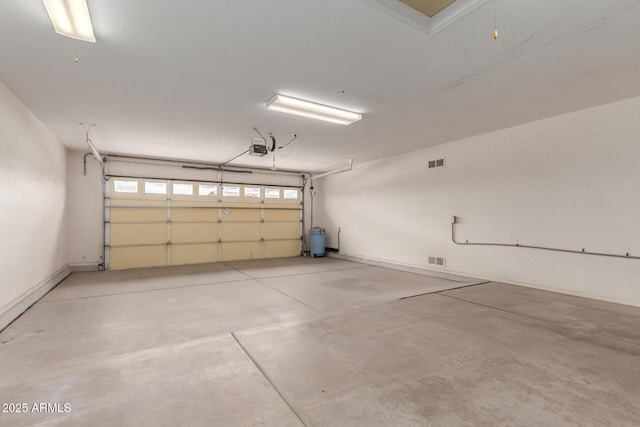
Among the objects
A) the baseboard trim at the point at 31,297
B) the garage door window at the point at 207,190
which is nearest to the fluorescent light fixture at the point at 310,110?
the baseboard trim at the point at 31,297

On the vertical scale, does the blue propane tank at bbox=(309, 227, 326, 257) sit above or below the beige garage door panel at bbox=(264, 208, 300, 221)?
below

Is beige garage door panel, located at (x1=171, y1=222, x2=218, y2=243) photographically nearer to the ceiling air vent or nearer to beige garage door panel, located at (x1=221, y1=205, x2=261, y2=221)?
beige garage door panel, located at (x1=221, y1=205, x2=261, y2=221)

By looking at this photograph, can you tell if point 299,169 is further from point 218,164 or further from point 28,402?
point 28,402

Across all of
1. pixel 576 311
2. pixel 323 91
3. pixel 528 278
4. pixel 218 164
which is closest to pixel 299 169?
pixel 218 164

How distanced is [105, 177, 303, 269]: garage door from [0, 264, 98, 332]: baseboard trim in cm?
116

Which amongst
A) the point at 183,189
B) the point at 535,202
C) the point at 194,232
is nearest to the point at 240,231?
the point at 194,232

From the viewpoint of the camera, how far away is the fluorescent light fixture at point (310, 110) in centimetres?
351

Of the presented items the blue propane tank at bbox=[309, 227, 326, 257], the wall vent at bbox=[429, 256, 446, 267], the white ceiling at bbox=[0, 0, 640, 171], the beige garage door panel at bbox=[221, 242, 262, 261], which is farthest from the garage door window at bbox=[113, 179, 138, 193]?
the wall vent at bbox=[429, 256, 446, 267]

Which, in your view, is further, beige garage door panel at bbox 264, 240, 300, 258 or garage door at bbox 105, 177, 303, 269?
beige garage door panel at bbox 264, 240, 300, 258

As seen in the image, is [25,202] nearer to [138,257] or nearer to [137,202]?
[137,202]

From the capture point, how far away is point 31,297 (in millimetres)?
3824

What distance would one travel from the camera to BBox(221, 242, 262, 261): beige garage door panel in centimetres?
806

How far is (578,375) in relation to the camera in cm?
208

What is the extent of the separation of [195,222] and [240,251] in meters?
1.47
